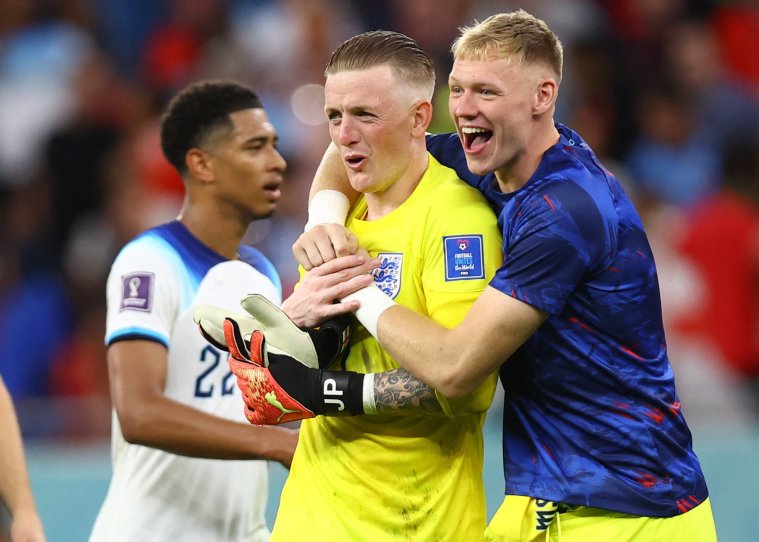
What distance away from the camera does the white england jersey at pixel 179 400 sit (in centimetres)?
437

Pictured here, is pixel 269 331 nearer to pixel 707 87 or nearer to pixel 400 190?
pixel 400 190

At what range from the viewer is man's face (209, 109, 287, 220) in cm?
477

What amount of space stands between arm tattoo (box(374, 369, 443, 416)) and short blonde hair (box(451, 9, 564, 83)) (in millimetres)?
915

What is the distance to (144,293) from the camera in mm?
4383

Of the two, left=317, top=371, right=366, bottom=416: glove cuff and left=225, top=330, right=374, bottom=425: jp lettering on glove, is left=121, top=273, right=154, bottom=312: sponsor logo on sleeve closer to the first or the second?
left=225, top=330, right=374, bottom=425: jp lettering on glove

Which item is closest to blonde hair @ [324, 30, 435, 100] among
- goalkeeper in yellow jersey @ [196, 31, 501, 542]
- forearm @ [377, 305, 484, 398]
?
goalkeeper in yellow jersey @ [196, 31, 501, 542]

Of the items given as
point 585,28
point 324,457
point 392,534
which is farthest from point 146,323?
point 585,28

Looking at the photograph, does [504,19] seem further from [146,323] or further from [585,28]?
[585,28]

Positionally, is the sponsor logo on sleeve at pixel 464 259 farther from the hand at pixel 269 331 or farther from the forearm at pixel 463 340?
the hand at pixel 269 331

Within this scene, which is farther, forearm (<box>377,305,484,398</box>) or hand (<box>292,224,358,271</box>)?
hand (<box>292,224,358,271</box>)

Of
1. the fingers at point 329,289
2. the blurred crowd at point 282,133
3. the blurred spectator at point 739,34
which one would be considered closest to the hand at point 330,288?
the fingers at point 329,289

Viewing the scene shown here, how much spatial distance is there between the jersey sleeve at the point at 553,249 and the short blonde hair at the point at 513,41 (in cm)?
41

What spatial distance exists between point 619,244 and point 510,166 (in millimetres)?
376

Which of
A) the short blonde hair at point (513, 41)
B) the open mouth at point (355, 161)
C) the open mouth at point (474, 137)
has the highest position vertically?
the short blonde hair at point (513, 41)
